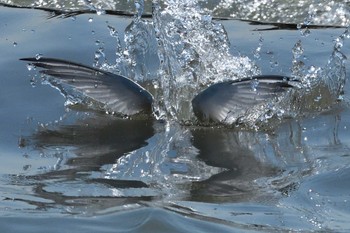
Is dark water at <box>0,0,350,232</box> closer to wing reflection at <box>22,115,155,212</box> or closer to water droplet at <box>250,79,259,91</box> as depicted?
wing reflection at <box>22,115,155,212</box>

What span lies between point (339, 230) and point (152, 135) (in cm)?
155

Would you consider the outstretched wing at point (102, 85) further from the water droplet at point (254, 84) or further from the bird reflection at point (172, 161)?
the water droplet at point (254, 84)

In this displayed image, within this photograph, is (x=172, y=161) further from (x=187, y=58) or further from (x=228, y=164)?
(x=187, y=58)

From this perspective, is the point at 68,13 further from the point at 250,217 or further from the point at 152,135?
the point at 250,217

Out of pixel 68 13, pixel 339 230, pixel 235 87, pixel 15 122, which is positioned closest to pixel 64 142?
pixel 15 122

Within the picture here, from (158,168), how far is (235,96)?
83 centimetres

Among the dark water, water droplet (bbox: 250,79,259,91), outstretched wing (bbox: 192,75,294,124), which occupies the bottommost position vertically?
the dark water

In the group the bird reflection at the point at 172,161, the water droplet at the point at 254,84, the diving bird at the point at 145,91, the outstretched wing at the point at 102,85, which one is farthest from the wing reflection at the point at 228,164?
the outstretched wing at the point at 102,85

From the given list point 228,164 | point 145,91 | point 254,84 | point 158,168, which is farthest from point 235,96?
point 158,168

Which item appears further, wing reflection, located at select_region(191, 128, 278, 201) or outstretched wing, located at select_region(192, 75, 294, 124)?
outstretched wing, located at select_region(192, 75, 294, 124)

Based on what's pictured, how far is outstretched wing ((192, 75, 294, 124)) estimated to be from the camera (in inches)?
212

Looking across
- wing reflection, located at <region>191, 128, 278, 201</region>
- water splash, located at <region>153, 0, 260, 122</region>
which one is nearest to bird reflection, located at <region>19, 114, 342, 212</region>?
wing reflection, located at <region>191, 128, 278, 201</region>

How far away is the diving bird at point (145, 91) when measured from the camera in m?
5.39

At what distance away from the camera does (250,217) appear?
4098 millimetres
